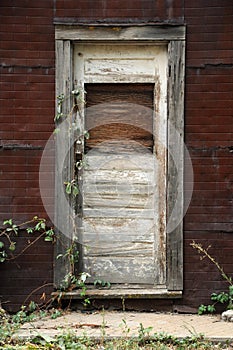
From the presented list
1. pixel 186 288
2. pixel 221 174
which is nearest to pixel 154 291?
pixel 186 288

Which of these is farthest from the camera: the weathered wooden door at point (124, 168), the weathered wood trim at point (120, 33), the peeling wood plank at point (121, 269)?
the peeling wood plank at point (121, 269)

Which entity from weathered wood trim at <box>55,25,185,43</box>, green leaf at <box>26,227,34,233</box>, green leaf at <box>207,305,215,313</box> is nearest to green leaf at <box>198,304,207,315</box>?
green leaf at <box>207,305,215,313</box>

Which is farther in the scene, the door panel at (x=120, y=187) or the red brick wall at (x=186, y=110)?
the door panel at (x=120, y=187)

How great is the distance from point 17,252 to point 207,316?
1.89 m

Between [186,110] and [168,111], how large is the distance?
0.17m

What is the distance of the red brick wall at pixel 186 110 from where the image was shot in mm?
6043

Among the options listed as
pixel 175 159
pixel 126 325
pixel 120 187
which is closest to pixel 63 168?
pixel 120 187

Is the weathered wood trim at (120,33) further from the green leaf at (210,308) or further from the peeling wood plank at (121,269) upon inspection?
the green leaf at (210,308)

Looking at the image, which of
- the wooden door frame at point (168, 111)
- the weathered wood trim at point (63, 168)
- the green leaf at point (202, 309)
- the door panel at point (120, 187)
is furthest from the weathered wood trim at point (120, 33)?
the green leaf at point (202, 309)

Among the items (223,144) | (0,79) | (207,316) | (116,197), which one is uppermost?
(0,79)

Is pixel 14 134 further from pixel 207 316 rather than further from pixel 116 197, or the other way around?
pixel 207 316

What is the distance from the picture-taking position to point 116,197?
6.28 meters

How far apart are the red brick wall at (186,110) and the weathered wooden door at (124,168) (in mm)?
307

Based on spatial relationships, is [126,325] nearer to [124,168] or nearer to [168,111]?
[124,168]
